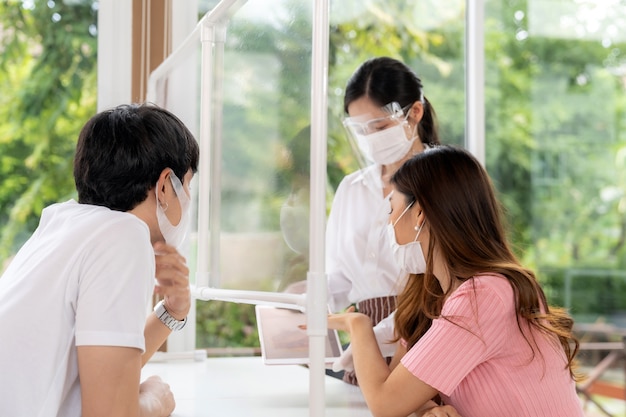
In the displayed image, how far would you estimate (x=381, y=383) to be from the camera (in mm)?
1272

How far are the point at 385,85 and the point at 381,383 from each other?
0.74 meters

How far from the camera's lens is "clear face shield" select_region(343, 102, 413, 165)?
5.71ft

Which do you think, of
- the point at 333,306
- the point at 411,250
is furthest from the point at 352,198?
the point at 411,250

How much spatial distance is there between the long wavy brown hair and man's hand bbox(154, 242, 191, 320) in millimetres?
405

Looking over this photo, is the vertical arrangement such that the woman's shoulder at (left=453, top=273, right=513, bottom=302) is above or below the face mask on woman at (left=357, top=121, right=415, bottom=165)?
below

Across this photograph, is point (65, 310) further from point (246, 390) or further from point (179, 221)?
point (246, 390)

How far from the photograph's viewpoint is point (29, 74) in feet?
8.00

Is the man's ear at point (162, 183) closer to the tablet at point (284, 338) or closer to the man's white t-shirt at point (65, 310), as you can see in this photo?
the man's white t-shirt at point (65, 310)

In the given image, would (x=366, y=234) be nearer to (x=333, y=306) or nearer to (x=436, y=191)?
(x=333, y=306)

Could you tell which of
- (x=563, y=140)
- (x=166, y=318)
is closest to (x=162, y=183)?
(x=166, y=318)

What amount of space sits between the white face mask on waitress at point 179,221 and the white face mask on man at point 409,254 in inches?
14.8

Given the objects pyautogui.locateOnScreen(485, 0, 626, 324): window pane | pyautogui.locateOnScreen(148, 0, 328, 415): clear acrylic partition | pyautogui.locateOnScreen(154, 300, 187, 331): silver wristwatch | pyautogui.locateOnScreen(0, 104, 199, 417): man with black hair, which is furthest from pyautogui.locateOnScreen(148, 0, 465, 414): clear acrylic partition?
pyautogui.locateOnScreen(485, 0, 626, 324): window pane

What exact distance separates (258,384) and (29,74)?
1329 mm

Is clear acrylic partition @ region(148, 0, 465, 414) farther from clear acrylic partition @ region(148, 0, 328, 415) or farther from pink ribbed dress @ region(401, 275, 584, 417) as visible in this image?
Answer: pink ribbed dress @ region(401, 275, 584, 417)
